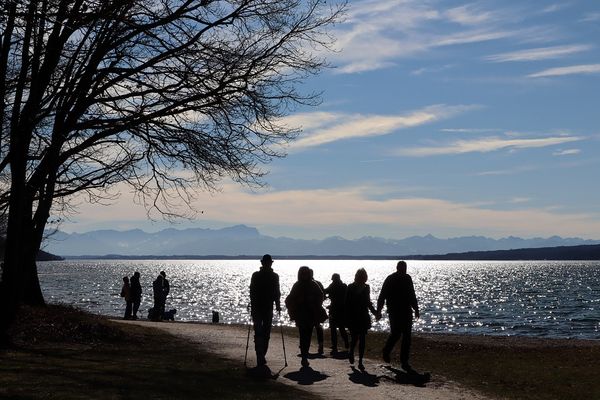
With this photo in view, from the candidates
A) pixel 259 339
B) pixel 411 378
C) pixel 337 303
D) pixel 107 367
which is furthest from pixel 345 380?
pixel 107 367

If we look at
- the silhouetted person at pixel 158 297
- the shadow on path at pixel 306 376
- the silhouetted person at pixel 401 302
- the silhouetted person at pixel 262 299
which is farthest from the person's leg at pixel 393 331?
→ the silhouetted person at pixel 158 297

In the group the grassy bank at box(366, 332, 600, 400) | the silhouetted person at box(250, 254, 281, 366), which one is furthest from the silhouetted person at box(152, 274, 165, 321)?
the silhouetted person at box(250, 254, 281, 366)

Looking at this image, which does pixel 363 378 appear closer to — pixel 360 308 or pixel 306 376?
pixel 306 376

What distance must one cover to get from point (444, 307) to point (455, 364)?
57.7m

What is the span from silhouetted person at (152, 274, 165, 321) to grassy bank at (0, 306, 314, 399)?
1043cm

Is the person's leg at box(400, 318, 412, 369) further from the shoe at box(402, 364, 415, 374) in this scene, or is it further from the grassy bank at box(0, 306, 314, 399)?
the grassy bank at box(0, 306, 314, 399)

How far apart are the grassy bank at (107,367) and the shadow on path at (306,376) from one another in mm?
756

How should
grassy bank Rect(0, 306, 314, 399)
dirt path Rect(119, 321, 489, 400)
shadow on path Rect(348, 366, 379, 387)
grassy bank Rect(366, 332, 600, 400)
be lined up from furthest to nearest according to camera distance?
grassy bank Rect(366, 332, 600, 400), shadow on path Rect(348, 366, 379, 387), dirt path Rect(119, 321, 489, 400), grassy bank Rect(0, 306, 314, 399)

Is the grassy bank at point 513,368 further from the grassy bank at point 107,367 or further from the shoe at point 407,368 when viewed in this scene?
the grassy bank at point 107,367

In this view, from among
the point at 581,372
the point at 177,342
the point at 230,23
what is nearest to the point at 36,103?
the point at 230,23

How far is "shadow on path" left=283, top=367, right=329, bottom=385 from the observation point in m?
14.0

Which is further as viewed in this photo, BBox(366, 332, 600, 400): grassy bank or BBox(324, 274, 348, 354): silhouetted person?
BBox(324, 274, 348, 354): silhouetted person

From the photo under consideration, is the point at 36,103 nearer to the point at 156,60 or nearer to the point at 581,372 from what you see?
the point at 156,60

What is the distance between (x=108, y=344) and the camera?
1844 centimetres
